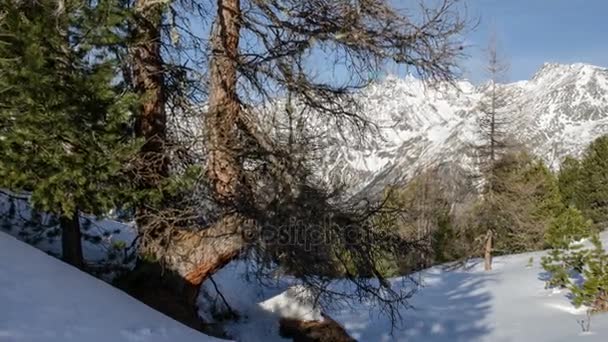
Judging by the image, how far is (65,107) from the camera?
4.81 m

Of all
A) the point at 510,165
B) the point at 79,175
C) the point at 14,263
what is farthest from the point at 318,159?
the point at 510,165

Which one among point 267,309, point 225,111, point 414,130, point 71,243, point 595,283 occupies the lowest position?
point 267,309

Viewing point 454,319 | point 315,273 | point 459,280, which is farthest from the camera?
point 459,280

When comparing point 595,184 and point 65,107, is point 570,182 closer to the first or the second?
point 595,184

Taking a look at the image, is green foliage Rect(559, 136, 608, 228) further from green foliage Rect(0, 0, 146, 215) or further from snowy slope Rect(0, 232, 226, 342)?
snowy slope Rect(0, 232, 226, 342)

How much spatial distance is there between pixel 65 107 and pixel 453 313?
903cm

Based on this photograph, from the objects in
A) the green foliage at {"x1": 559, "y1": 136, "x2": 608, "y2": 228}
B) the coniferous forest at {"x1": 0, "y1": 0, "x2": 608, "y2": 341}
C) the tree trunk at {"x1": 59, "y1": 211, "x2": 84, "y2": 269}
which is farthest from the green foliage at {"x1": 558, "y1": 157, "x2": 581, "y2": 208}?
the tree trunk at {"x1": 59, "y1": 211, "x2": 84, "y2": 269}

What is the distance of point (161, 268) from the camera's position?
20.1ft

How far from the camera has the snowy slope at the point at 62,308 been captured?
11.5 feet

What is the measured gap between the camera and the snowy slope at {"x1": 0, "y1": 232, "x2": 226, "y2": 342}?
3.51m

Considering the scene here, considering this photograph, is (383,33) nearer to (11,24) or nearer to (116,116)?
(116,116)

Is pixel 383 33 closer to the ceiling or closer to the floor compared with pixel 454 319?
closer to the ceiling

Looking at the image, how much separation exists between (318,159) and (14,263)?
118 inches

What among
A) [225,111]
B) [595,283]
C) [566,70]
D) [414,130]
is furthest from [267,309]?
[566,70]
